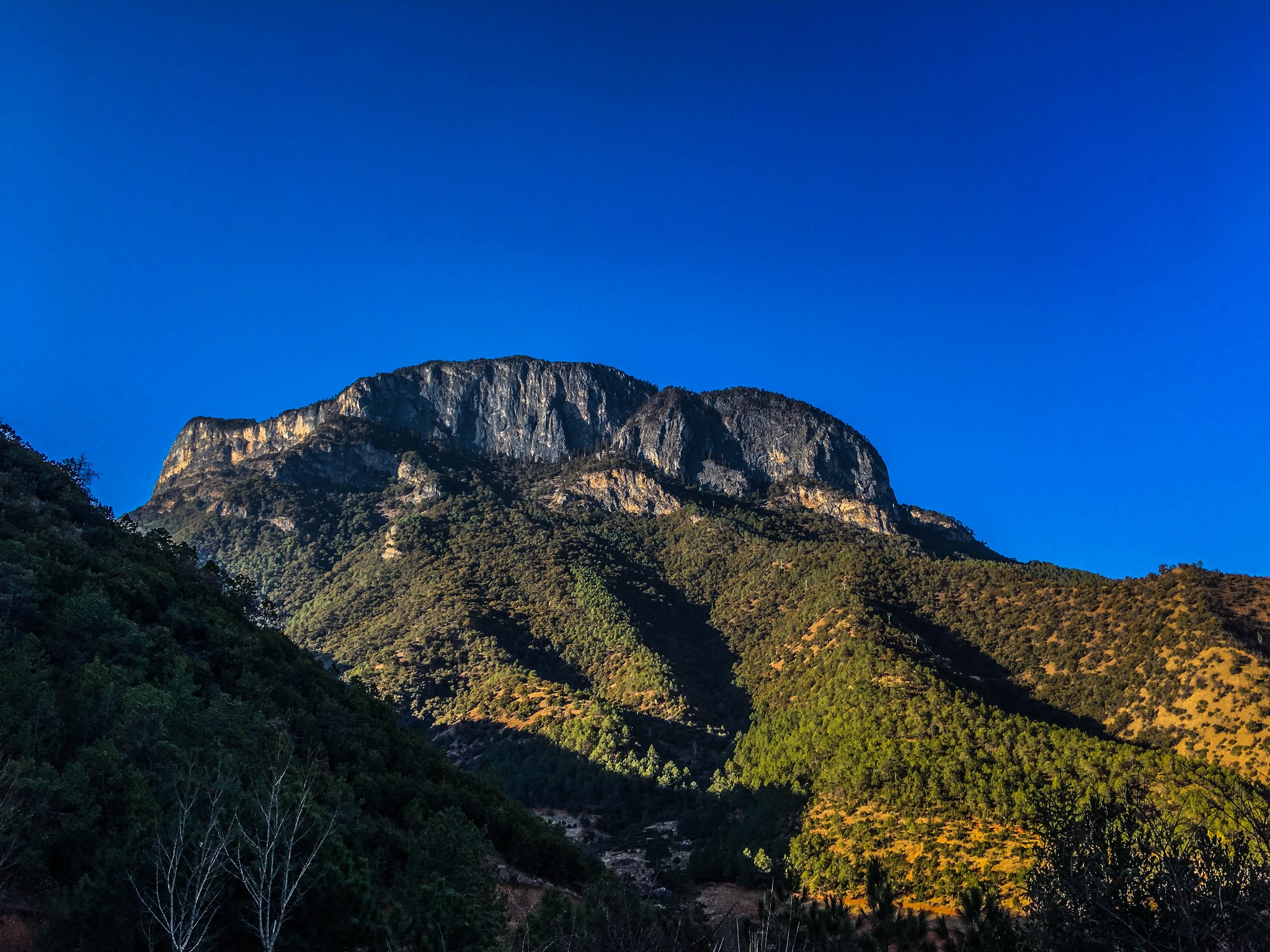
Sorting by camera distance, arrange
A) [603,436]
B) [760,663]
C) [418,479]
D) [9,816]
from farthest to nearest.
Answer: [603,436]
[418,479]
[760,663]
[9,816]

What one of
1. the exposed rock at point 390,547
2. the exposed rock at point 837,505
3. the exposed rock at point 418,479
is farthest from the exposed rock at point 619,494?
the exposed rock at point 390,547

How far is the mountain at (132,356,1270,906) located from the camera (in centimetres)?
5822

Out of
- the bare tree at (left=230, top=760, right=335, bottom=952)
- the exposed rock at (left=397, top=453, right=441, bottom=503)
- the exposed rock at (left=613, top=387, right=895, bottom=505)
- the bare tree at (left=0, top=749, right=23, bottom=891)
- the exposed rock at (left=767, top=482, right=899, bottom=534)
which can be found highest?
the exposed rock at (left=613, top=387, right=895, bottom=505)

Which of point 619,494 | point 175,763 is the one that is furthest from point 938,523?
point 175,763

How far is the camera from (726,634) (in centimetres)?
11175

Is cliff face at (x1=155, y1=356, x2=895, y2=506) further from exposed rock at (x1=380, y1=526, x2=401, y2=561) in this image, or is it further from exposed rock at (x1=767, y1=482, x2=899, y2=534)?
exposed rock at (x1=380, y1=526, x2=401, y2=561)

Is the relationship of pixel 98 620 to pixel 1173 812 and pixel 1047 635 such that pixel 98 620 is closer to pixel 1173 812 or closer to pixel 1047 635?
pixel 1173 812

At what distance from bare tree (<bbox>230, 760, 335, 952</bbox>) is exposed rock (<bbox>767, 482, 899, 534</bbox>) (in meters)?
146

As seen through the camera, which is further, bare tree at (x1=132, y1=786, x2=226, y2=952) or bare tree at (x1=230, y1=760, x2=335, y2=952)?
bare tree at (x1=230, y1=760, x2=335, y2=952)

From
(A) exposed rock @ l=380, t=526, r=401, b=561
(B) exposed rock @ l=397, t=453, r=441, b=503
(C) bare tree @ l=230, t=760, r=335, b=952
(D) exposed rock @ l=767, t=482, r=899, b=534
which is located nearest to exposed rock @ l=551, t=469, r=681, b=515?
(B) exposed rock @ l=397, t=453, r=441, b=503

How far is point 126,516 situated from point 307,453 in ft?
379

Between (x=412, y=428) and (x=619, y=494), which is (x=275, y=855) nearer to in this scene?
(x=619, y=494)

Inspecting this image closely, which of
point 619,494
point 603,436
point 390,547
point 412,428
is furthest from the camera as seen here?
point 603,436

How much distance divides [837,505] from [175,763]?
15276cm
